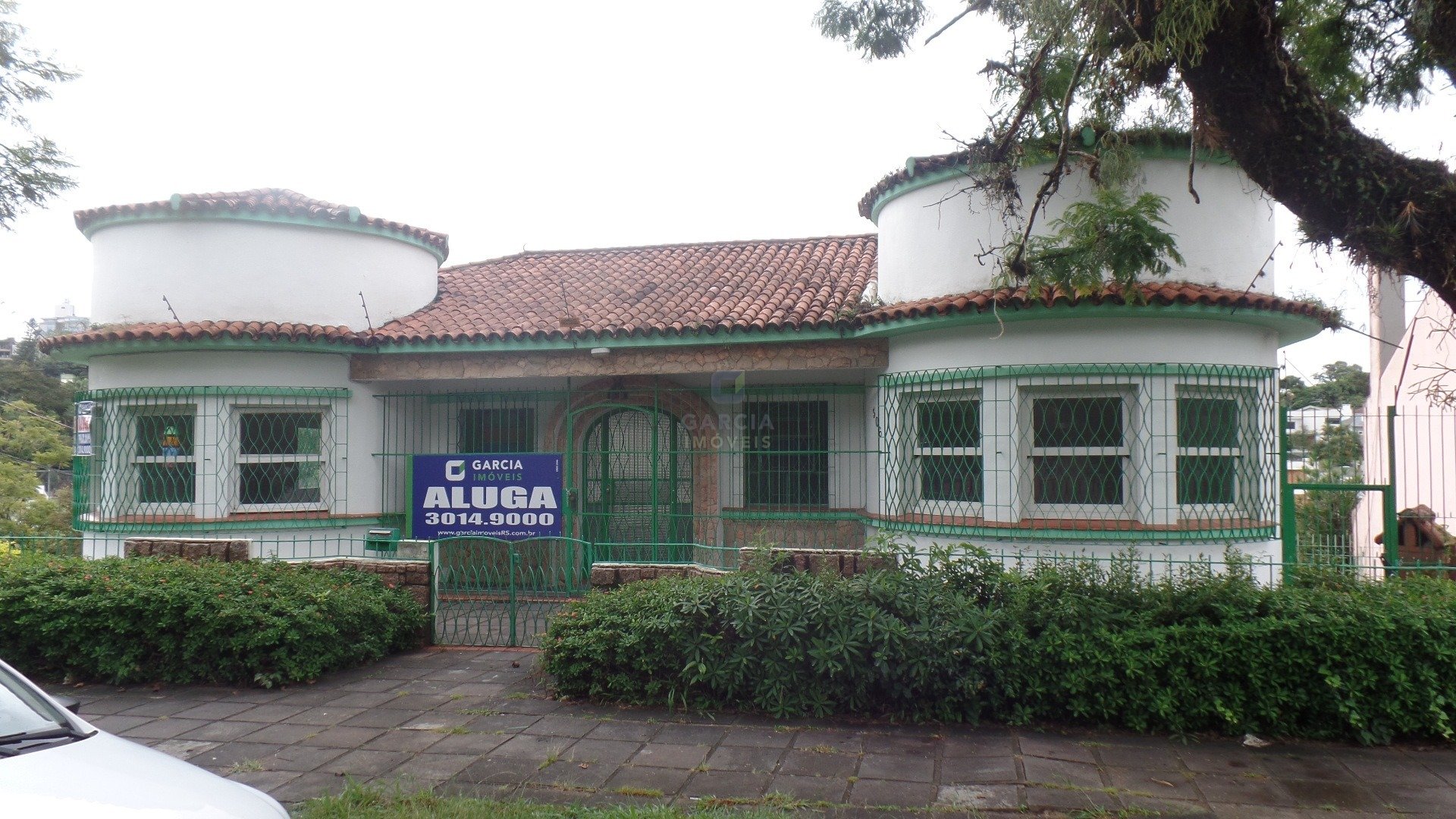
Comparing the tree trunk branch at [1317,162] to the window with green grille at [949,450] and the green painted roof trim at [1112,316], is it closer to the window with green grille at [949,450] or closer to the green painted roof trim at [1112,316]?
the green painted roof trim at [1112,316]

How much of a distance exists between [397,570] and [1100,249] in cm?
659

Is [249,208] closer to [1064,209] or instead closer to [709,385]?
[709,385]

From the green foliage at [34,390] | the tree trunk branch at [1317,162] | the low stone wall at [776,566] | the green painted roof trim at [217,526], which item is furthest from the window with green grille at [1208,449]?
the green foliage at [34,390]

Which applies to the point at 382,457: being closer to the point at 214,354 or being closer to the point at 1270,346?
the point at 214,354

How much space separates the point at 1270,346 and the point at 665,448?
260 inches

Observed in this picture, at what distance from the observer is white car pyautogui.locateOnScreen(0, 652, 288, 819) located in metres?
2.79

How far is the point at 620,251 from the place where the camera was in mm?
14773

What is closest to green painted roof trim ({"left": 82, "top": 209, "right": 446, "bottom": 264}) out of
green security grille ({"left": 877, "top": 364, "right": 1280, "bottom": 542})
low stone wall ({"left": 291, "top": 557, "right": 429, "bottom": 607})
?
low stone wall ({"left": 291, "top": 557, "right": 429, "bottom": 607})

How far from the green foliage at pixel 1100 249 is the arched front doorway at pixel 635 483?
5.01 meters

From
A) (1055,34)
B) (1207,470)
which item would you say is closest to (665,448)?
(1207,470)

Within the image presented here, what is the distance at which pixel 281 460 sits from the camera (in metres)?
10.7

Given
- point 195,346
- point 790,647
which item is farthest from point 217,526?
point 790,647

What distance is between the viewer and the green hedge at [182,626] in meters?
7.17

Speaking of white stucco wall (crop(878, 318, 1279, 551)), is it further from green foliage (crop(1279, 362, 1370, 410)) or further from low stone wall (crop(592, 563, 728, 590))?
green foliage (crop(1279, 362, 1370, 410))
